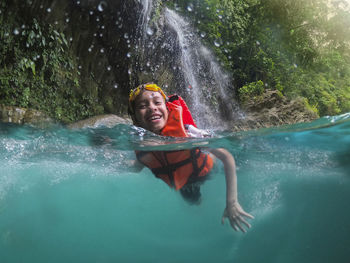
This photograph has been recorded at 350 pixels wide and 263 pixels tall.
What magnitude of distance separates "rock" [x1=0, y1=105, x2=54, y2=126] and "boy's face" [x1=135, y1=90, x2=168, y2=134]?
458 cm

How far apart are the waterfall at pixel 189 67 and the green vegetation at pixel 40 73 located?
2.22 meters

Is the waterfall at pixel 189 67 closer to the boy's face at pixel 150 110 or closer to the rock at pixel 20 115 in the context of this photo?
the rock at pixel 20 115

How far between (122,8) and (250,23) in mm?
5885

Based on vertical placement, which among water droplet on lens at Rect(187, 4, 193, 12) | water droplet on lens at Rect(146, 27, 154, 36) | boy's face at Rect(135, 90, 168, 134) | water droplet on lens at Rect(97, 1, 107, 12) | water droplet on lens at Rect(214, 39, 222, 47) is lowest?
boy's face at Rect(135, 90, 168, 134)

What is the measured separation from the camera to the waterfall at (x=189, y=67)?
9703mm

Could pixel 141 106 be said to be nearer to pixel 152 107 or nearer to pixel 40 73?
pixel 152 107

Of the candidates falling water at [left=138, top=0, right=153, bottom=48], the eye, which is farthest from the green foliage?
the eye

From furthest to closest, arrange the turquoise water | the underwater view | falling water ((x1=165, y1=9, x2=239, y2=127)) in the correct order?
falling water ((x1=165, y1=9, x2=239, y2=127)) → the underwater view → the turquoise water

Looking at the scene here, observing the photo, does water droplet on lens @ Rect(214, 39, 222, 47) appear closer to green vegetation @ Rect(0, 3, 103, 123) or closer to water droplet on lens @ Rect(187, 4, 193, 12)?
water droplet on lens @ Rect(187, 4, 193, 12)

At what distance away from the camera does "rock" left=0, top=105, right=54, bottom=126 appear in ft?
25.5

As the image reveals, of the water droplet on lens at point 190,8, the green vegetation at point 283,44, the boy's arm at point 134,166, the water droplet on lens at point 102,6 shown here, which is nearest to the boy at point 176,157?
the boy's arm at point 134,166

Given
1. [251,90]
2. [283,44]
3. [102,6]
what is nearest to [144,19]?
[102,6]

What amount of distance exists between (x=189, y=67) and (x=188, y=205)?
18.4 ft

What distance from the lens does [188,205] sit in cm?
649
